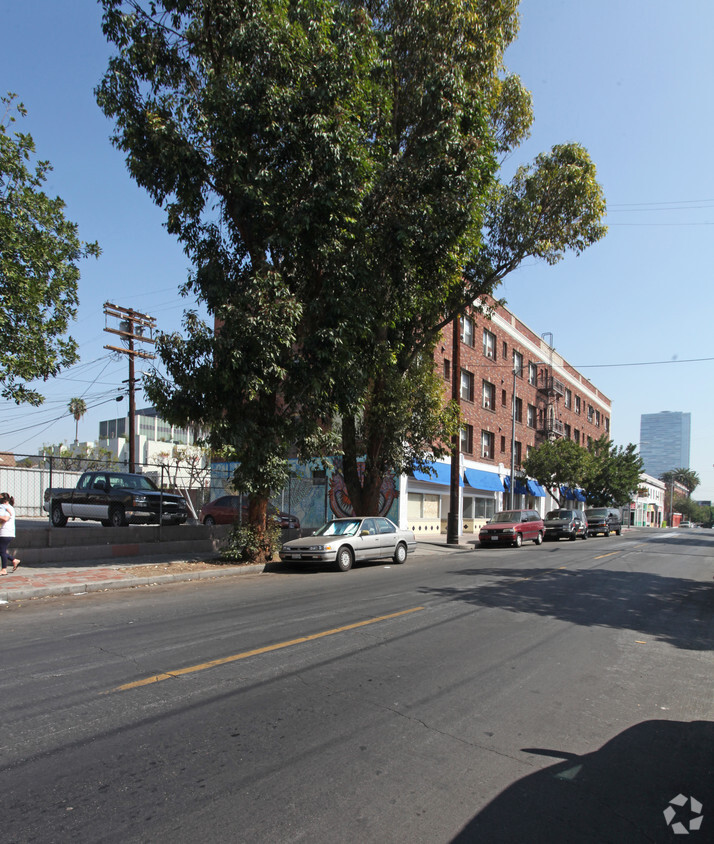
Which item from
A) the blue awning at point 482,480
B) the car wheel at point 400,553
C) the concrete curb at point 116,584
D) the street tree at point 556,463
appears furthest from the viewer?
the street tree at point 556,463

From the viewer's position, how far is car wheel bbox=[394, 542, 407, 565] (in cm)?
1802

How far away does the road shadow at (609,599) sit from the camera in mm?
8484

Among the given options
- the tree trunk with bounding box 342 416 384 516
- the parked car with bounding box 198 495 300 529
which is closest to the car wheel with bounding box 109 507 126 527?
the parked car with bounding box 198 495 300 529

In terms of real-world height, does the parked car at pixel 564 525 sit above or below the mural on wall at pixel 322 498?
below

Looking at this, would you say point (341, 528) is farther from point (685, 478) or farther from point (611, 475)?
point (685, 478)

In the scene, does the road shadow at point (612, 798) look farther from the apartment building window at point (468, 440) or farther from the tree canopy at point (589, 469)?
the tree canopy at point (589, 469)

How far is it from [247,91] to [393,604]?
11188mm

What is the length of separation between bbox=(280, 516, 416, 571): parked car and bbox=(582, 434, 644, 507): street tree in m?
34.5

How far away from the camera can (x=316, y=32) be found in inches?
551

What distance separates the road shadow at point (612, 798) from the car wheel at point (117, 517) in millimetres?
16197

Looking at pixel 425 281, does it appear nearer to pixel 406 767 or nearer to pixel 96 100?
pixel 96 100

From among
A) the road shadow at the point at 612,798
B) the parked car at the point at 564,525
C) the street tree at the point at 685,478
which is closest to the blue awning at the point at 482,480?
the parked car at the point at 564,525

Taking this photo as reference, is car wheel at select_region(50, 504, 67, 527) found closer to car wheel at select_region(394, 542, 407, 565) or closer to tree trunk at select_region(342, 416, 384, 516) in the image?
tree trunk at select_region(342, 416, 384, 516)

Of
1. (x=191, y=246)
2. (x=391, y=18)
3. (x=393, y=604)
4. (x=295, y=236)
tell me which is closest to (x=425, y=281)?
(x=295, y=236)
